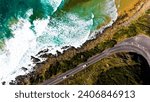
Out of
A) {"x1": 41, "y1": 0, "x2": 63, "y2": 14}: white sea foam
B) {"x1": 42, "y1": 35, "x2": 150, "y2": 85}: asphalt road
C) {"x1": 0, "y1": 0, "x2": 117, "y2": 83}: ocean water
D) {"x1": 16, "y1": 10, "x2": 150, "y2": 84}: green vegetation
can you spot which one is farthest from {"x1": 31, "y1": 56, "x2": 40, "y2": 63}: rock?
{"x1": 41, "y1": 0, "x2": 63, "y2": 14}: white sea foam

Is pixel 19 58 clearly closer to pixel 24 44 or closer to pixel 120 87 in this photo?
pixel 24 44

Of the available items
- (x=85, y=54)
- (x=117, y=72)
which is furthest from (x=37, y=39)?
(x=117, y=72)

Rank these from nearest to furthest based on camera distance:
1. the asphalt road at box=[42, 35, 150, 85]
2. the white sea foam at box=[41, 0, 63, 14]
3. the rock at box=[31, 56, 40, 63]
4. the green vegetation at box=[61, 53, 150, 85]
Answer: the asphalt road at box=[42, 35, 150, 85], the green vegetation at box=[61, 53, 150, 85], the rock at box=[31, 56, 40, 63], the white sea foam at box=[41, 0, 63, 14]

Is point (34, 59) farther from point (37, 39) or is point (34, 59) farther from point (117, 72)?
point (117, 72)

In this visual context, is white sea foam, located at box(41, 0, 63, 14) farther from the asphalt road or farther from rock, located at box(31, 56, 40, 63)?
the asphalt road

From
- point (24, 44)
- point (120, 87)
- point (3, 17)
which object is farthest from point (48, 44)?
point (120, 87)

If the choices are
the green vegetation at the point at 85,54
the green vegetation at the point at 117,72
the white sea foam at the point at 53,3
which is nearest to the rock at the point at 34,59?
the green vegetation at the point at 85,54
